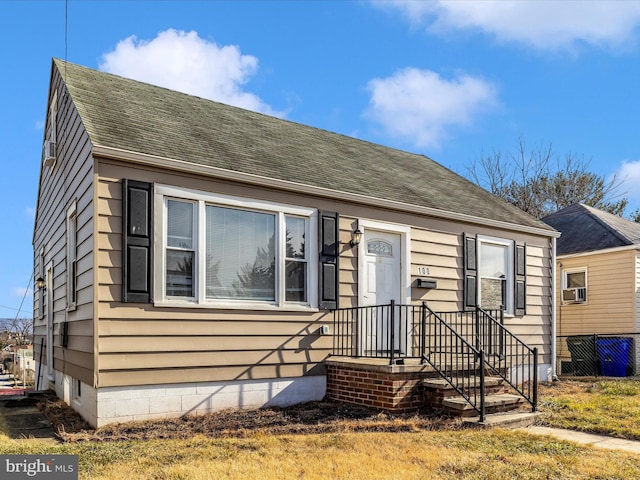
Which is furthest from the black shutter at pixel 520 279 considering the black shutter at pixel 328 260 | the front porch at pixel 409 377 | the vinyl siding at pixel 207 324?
the black shutter at pixel 328 260

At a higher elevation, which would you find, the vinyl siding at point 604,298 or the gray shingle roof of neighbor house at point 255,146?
the gray shingle roof of neighbor house at point 255,146

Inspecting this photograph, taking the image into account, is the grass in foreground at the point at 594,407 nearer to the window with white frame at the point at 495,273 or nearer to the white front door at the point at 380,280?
the window with white frame at the point at 495,273

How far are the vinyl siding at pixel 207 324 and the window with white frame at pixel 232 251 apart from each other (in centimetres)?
15

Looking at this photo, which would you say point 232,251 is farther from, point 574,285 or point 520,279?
point 574,285

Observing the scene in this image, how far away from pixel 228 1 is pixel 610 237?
11.7 m

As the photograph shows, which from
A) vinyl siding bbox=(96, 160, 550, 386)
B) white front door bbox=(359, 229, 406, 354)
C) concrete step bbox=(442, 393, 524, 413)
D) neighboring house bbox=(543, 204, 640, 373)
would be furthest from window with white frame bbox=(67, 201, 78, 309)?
neighboring house bbox=(543, 204, 640, 373)

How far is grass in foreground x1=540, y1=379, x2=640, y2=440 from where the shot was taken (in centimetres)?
688

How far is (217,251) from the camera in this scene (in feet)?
Answer: 24.7

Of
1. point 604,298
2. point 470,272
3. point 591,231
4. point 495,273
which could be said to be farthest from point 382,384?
point 591,231

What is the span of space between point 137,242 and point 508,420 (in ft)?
15.7

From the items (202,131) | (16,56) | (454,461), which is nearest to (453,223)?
(202,131)

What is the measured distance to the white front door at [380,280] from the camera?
29.6 feet

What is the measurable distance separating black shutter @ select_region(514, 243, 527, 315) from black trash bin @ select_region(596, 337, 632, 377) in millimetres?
4073

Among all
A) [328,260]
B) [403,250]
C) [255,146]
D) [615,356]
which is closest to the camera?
[328,260]
